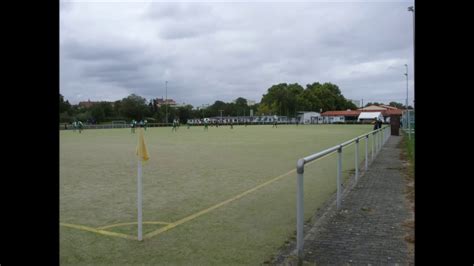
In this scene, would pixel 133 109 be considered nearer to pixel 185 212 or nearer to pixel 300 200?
pixel 185 212

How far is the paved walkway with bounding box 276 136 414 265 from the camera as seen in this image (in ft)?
15.9

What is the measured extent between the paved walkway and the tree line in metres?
77.1

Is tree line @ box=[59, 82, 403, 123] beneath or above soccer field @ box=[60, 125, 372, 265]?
above

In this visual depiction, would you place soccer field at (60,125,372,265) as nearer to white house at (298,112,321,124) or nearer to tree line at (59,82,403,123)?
tree line at (59,82,403,123)

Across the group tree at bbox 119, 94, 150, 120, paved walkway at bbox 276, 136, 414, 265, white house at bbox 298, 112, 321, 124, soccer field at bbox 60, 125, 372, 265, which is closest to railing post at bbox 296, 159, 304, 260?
paved walkway at bbox 276, 136, 414, 265

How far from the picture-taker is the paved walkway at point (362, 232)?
484 centimetres

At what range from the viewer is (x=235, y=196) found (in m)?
9.08

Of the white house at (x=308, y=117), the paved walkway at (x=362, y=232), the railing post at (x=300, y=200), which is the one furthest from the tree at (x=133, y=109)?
the railing post at (x=300, y=200)

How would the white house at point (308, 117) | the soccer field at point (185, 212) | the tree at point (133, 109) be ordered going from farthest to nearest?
the white house at point (308, 117) < the tree at point (133, 109) < the soccer field at point (185, 212)

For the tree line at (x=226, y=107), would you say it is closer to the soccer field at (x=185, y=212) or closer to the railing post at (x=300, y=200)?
the soccer field at (x=185, y=212)

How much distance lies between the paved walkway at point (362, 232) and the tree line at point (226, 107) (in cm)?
7714
